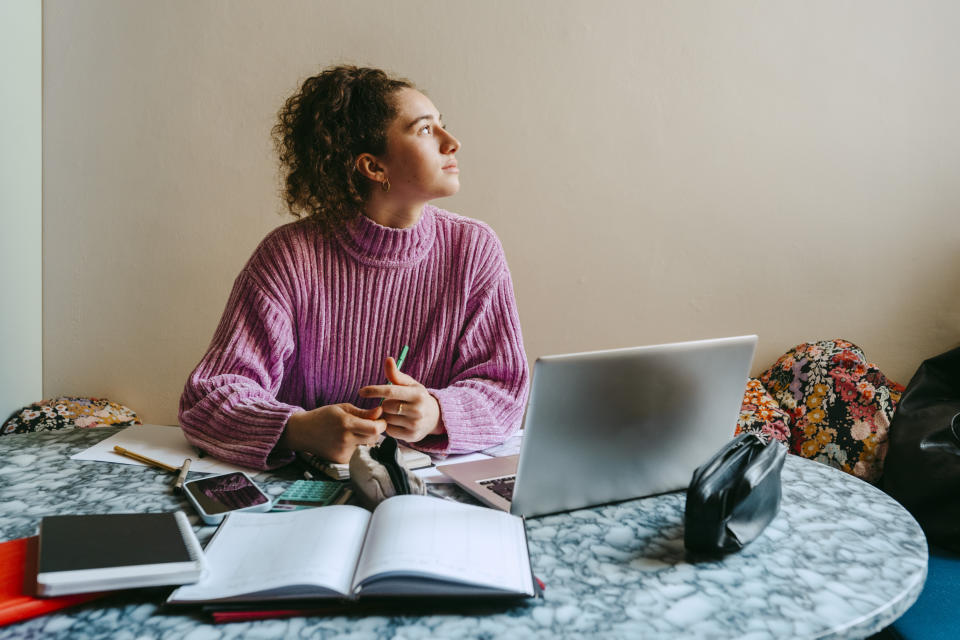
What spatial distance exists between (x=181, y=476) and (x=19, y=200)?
161cm

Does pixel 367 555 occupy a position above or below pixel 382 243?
below

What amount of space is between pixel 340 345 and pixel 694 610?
86cm

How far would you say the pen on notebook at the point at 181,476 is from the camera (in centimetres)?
91

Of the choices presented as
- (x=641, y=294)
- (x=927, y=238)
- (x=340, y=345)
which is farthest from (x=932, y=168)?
(x=340, y=345)

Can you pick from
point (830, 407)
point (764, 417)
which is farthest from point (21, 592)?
point (830, 407)

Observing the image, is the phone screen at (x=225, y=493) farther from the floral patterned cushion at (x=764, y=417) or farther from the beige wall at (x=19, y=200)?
the beige wall at (x=19, y=200)

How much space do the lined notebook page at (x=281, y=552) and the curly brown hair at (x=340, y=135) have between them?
0.70 m

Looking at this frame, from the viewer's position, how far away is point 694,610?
2.17 feet

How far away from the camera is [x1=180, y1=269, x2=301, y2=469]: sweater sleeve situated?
3.38 feet

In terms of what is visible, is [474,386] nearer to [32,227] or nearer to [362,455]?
[362,455]

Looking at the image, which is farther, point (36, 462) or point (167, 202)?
point (167, 202)

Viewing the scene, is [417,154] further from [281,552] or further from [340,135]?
[281,552]

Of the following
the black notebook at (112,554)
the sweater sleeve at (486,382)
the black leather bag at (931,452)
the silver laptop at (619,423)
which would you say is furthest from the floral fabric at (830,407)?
the black notebook at (112,554)

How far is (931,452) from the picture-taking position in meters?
1.59
